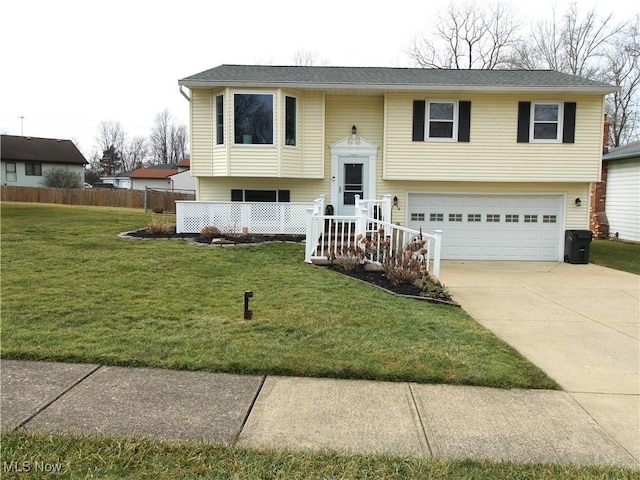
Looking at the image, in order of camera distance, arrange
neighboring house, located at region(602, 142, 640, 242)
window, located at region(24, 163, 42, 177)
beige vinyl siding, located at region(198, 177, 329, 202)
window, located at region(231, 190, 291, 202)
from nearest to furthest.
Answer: beige vinyl siding, located at region(198, 177, 329, 202)
window, located at region(231, 190, 291, 202)
neighboring house, located at region(602, 142, 640, 242)
window, located at region(24, 163, 42, 177)

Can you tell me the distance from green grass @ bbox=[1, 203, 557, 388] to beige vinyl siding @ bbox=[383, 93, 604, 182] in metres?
6.29

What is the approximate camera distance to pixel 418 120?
539 inches

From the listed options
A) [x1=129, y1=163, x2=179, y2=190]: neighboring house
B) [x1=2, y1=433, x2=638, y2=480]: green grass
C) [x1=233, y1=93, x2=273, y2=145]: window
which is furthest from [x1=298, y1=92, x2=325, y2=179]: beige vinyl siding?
[x1=129, y1=163, x2=179, y2=190]: neighboring house

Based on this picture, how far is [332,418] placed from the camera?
346cm

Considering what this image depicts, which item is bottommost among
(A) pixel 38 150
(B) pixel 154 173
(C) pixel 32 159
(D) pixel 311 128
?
(D) pixel 311 128

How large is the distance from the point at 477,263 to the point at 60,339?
37.9ft

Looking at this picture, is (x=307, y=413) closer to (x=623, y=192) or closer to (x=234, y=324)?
(x=234, y=324)

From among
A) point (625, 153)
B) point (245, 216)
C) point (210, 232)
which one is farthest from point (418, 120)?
point (625, 153)

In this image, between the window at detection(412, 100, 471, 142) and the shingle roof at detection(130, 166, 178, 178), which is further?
the shingle roof at detection(130, 166, 178, 178)

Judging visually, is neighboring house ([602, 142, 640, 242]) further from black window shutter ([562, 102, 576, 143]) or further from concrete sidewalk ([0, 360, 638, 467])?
concrete sidewalk ([0, 360, 638, 467])

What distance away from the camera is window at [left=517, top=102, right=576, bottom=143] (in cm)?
1366

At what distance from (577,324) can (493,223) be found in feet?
27.4

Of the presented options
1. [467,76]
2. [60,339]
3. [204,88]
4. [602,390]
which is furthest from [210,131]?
[602,390]

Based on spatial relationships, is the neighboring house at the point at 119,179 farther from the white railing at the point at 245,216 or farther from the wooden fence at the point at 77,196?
the white railing at the point at 245,216
